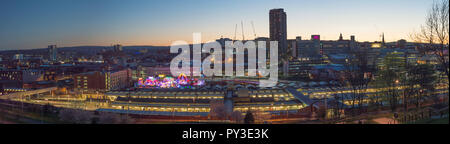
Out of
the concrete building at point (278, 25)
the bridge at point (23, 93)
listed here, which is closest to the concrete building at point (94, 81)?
the bridge at point (23, 93)

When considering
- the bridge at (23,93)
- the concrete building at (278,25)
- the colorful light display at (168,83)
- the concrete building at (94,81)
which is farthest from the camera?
the concrete building at (278,25)

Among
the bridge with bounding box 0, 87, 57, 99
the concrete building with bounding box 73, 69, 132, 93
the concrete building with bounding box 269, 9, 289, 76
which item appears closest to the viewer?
the bridge with bounding box 0, 87, 57, 99

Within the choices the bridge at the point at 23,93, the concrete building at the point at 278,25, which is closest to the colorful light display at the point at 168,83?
the bridge at the point at 23,93

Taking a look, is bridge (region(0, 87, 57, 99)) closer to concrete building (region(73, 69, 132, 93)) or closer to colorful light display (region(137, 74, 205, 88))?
concrete building (region(73, 69, 132, 93))

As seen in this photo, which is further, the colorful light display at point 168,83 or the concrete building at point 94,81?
the colorful light display at point 168,83

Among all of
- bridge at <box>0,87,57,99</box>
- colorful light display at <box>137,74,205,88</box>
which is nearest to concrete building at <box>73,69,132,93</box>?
bridge at <box>0,87,57,99</box>

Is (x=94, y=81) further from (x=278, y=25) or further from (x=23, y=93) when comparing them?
(x=278, y=25)

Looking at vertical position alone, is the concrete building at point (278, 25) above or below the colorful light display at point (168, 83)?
above

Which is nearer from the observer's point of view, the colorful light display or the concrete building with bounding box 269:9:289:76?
the colorful light display

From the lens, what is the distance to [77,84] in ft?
39.6

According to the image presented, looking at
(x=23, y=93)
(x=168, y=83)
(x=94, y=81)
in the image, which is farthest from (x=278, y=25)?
(x=23, y=93)

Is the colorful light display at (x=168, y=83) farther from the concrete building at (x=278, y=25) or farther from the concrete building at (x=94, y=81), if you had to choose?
the concrete building at (x=278, y=25)

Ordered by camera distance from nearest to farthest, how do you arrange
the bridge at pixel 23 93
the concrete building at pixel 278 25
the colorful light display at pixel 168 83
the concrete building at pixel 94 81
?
the bridge at pixel 23 93 → the concrete building at pixel 94 81 → the colorful light display at pixel 168 83 → the concrete building at pixel 278 25
